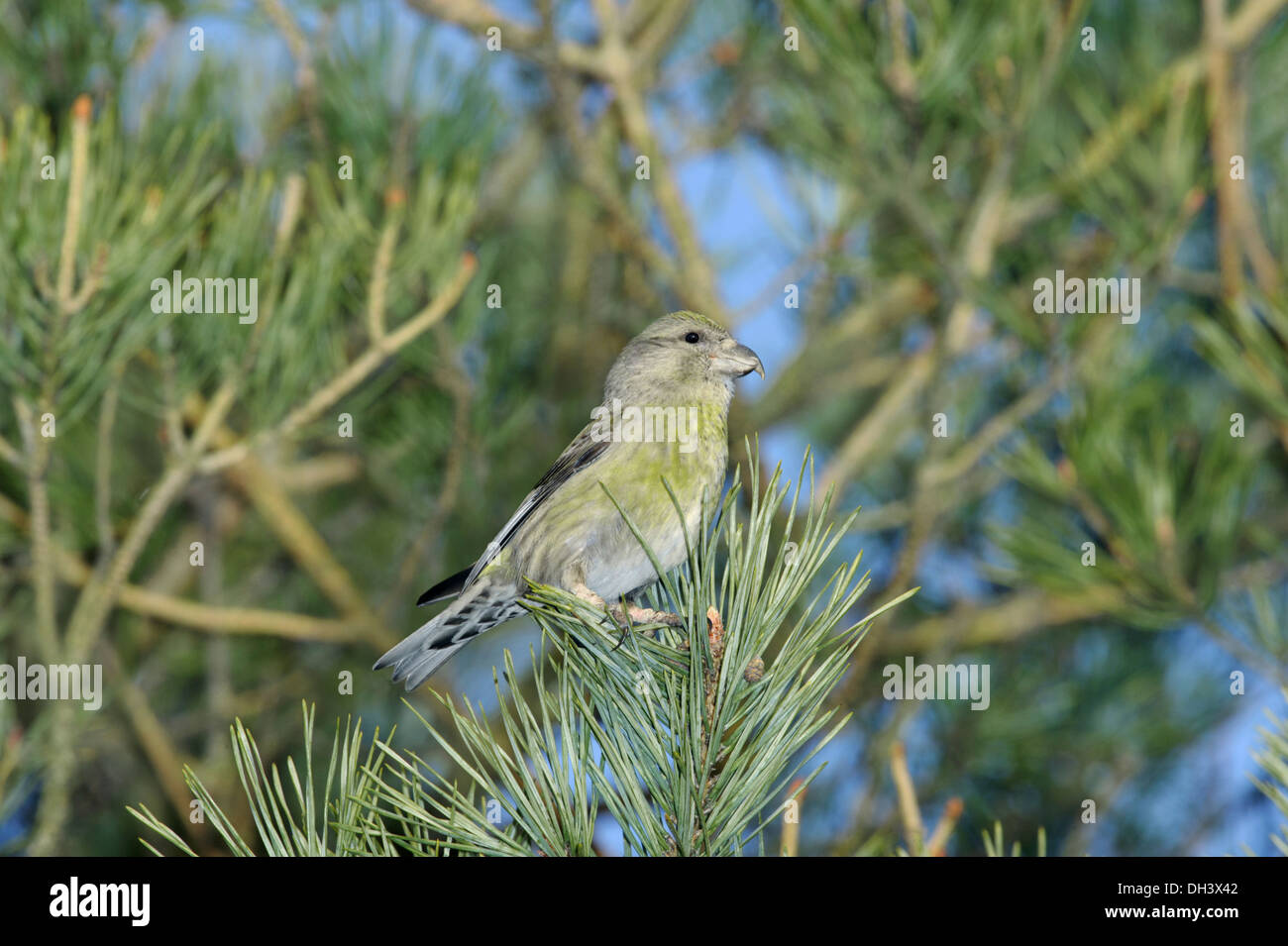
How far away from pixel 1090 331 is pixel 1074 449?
1.72 feet

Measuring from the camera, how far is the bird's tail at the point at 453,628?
6.72 ft

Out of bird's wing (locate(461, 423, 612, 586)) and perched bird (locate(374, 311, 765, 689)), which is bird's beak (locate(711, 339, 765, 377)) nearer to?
perched bird (locate(374, 311, 765, 689))

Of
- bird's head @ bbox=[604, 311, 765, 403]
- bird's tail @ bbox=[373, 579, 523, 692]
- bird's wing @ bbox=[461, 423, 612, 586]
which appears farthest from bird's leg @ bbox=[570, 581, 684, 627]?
bird's head @ bbox=[604, 311, 765, 403]

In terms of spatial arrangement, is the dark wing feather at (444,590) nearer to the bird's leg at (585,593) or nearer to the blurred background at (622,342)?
the bird's leg at (585,593)

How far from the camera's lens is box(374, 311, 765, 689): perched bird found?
2125 millimetres

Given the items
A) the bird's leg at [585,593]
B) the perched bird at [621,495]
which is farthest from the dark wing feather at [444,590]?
the bird's leg at [585,593]

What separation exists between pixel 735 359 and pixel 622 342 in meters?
1.40

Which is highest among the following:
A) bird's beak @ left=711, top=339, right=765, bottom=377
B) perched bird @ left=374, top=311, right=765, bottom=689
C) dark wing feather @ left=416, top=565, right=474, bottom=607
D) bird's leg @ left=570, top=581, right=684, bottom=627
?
bird's beak @ left=711, top=339, right=765, bottom=377

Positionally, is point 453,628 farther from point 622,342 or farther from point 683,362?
point 622,342

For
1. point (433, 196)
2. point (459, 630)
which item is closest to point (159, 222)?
point (433, 196)

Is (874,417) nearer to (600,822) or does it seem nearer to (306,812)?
(600,822)

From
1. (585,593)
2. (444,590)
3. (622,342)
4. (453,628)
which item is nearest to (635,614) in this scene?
(585,593)

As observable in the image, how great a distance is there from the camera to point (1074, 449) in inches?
103

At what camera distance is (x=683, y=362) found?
239 cm
